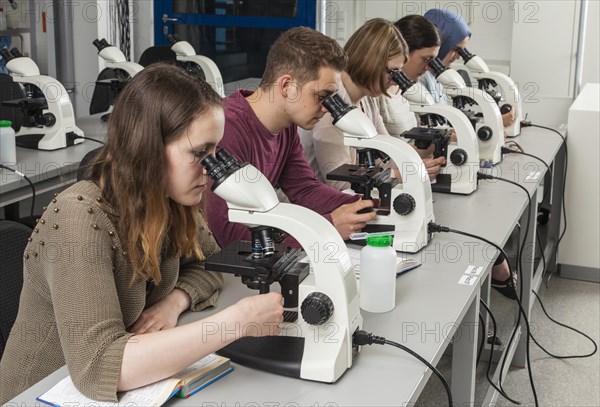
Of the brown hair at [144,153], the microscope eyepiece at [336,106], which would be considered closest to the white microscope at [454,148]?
the microscope eyepiece at [336,106]

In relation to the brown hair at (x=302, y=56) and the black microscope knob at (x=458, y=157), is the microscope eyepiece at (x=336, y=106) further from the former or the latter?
the black microscope knob at (x=458, y=157)

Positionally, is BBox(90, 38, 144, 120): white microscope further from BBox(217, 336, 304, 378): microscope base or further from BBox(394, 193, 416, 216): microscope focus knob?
BBox(217, 336, 304, 378): microscope base

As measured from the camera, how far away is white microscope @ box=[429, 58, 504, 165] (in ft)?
9.73

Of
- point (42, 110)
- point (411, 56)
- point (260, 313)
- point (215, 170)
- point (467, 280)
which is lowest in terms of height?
point (467, 280)

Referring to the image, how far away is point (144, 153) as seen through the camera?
1.28m

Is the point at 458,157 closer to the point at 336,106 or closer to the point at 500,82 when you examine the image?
the point at 336,106

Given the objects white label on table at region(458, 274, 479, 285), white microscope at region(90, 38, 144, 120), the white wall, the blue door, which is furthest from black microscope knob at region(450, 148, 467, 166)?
the blue door

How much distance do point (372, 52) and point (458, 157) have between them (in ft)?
1.55

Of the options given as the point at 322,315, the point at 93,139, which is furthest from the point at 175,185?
the point at 93,139

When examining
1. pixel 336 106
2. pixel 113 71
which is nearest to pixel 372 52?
pixel 336 106

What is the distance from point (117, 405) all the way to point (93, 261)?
24cm

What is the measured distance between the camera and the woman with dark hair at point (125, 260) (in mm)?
1211

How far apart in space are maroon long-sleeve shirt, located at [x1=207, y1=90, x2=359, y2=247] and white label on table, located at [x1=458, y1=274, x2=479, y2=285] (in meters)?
0.40

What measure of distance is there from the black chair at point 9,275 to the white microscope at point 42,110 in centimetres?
161
